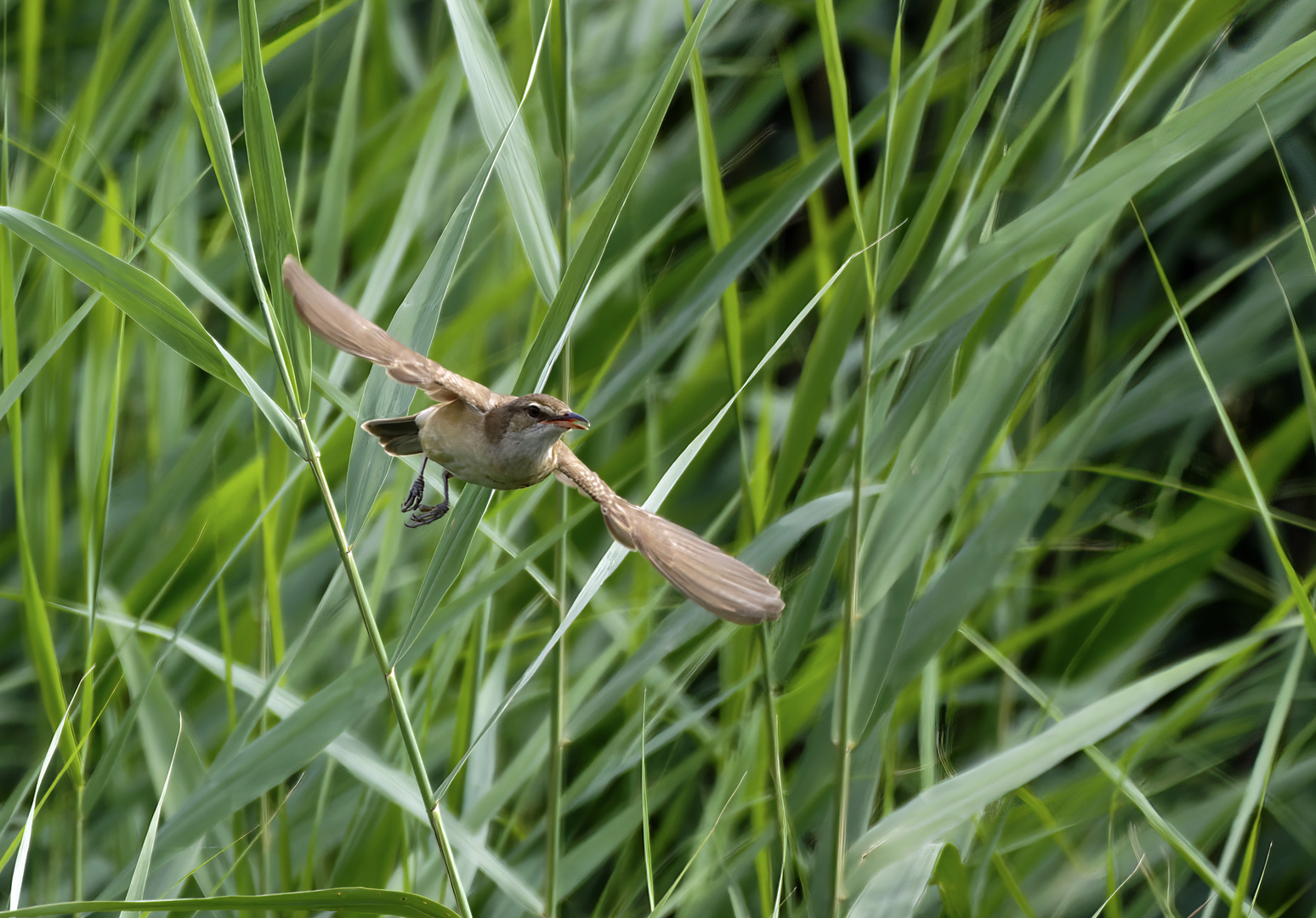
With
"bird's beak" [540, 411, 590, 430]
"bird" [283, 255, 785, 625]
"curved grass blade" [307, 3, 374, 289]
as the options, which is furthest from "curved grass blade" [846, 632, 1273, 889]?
"curved grass blade" [307, 3, 374, 289]

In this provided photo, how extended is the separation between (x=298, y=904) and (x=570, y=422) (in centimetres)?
36

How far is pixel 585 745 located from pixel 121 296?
97cm

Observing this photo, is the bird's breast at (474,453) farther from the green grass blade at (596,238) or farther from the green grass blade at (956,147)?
the green grass blade at (956,147)

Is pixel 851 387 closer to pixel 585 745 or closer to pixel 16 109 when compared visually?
pixel 585 745

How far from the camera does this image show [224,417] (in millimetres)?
1233

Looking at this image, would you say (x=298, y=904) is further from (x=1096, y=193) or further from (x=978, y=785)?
(x=1096, y=193)

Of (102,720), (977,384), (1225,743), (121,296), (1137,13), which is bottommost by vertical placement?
(1225,743)

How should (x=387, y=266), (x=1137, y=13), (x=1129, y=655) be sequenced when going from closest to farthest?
1. (x=387, y=266)
2. (x=1137, y=13)
3. (x=1129, y=655)

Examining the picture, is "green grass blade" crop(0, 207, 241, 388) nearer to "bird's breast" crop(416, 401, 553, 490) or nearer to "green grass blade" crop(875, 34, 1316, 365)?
"bird's breast" crop(416, 401, 553, 490)

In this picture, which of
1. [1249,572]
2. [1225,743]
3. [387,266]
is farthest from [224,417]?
[1249,572]

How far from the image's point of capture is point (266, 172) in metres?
0.76

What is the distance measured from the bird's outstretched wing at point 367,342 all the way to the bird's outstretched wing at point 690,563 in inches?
3.5

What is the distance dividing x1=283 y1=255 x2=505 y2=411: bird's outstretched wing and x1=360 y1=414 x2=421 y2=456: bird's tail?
3 cm

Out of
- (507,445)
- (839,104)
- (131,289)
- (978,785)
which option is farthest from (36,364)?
(978,785)
